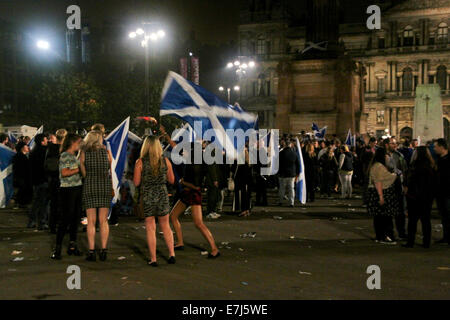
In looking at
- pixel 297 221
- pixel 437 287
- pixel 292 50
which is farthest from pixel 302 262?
A: pixel 292 50

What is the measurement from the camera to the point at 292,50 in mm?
89188

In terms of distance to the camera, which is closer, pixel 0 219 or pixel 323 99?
pixel 0 219

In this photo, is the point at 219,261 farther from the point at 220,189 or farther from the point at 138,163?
the point at 220,189

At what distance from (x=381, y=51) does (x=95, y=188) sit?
82.4 meters

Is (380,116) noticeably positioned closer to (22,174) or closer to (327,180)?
(327,180)

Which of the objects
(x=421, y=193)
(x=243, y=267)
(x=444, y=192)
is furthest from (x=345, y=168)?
(x=243, y=267)

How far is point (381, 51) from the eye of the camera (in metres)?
85.2

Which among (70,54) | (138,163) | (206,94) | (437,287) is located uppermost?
(70,54)

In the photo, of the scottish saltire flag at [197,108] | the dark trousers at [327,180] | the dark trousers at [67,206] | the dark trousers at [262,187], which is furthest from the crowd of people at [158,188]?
the dark trousers at [327,180]

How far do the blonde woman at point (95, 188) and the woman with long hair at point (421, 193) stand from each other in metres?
5.41

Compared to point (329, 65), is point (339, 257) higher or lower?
lower

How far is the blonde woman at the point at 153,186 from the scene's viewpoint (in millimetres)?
8422
